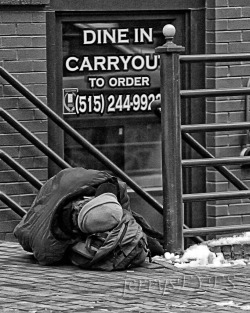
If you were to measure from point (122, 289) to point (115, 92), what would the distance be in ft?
10.8

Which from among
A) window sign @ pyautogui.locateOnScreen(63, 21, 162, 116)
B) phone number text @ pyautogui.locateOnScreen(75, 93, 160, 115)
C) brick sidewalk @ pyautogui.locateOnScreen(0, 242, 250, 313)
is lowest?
brick sidewalk @ pyautogui.locateOnScreen(0, 242, 250, 313)

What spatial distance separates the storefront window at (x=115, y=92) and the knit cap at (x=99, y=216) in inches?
94.4

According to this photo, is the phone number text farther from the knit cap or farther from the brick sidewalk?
the knit cap

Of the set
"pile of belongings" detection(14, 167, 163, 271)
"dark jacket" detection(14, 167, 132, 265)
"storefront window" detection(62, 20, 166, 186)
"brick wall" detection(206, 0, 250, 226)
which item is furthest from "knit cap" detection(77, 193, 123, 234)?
"brick wall" detection(206, 0, 250, 226)

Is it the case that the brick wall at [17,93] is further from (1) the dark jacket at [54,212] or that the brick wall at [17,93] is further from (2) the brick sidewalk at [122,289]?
(2) the brick sidewalk at [122,289]

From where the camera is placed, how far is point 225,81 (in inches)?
396

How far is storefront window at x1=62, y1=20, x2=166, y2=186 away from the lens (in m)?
9.82

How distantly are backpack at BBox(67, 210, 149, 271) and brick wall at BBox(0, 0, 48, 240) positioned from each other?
6.16ft

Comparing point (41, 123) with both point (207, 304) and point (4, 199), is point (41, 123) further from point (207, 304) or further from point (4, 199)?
point (207, 304)

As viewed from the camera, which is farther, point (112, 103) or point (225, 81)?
point (225, 81)

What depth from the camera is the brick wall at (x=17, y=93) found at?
926 cm

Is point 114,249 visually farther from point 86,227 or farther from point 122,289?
point 122,289

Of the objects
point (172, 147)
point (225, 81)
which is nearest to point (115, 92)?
point (225, 81)

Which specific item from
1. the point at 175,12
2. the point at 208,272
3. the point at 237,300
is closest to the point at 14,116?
the point at 175,12
